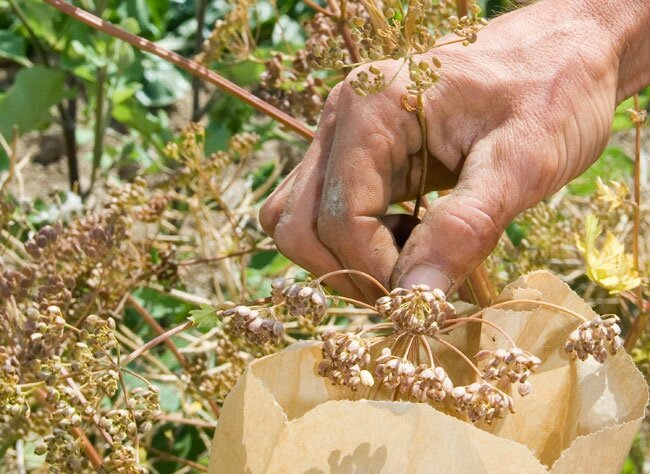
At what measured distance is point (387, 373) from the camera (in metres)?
0.81

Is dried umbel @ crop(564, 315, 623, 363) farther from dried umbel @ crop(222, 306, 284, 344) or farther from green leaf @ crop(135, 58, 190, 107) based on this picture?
green leaf @ crop(135, 58, 190, 107)

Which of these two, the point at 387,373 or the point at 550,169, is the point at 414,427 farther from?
the point at 550,169

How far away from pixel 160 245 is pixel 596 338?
95cm

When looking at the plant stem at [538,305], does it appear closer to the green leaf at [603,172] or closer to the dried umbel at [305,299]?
the dried umbel at [305,299]

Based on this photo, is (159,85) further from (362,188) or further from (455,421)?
(455,421)

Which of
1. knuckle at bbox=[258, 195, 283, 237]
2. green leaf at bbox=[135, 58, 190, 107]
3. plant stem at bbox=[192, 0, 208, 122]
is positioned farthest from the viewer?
green leaf at bbox=[135, 58, 190, 107]

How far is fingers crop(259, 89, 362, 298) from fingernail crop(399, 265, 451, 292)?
0.12 m

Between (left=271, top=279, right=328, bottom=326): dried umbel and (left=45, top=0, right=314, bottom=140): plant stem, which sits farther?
(left=45, top=0, right=314, bottom=140): plant stem

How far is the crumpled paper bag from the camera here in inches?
29.8

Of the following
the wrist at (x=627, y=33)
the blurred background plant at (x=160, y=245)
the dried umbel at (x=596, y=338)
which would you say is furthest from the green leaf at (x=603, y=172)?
the dried umbel at (x=596, y=338)

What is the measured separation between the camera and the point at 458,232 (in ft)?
3.28

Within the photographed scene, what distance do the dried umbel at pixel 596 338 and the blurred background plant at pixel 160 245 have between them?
0.24 metres

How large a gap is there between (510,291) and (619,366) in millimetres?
119

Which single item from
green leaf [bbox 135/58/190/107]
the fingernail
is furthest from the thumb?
green leaf [bbox 135/58/190/107]
